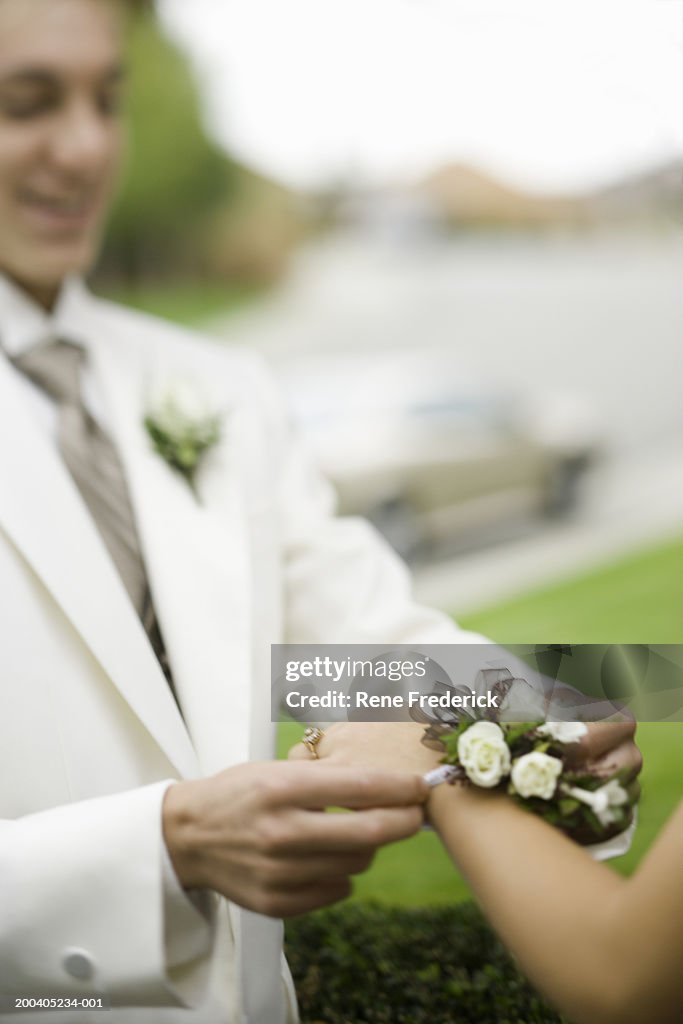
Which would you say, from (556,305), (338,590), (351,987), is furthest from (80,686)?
(556,305)

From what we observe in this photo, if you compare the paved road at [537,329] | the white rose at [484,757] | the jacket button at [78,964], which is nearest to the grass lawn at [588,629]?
the paved road at [537,329]

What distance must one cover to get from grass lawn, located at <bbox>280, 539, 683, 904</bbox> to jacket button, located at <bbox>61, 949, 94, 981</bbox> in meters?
0.84

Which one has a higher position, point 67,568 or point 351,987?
point 67,568

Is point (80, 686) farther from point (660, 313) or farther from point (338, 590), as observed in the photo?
point (660, 313)

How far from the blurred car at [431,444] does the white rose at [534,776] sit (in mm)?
911

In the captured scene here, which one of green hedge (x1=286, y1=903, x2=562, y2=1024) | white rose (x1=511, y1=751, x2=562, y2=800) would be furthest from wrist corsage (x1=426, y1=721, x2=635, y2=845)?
green hedge (x1=286, y1=903, x2=562, y2=1024)

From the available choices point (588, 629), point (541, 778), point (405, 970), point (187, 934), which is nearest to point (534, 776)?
point (541, 778)

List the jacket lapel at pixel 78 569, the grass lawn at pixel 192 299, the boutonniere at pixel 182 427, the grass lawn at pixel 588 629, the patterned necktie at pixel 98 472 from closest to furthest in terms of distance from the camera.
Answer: the jacket lapel at pixel 78 569 → the patterned necktie at pixel 98 472 → the boutonniere at pixel 182 427 → the grass lawn at pixel 588 629 → the grass lawn at pixel 192 299

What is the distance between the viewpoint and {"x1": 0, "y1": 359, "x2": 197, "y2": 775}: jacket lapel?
3.65ft

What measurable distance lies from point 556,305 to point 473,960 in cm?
134

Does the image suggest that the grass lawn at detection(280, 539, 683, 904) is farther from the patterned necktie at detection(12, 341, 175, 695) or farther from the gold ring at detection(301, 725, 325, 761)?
the patterned necktie at detection(12, 341, 175, 695)

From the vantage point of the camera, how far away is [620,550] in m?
2.13

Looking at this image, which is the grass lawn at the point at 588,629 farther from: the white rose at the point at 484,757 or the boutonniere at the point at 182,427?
the boutonniere at the point at 182,427

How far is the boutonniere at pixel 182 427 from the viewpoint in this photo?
134 cm
